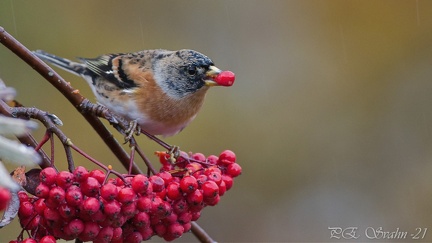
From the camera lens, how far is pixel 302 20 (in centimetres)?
601

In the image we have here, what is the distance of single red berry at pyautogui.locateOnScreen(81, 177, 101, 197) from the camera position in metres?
1.67

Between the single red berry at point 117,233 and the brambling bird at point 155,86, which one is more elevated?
the brambling bird at point 155,86

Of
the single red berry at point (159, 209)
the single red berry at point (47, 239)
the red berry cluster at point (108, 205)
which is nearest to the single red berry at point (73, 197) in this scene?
the red berry cluster at point (108, 205)

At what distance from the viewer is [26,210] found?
67.1 inches

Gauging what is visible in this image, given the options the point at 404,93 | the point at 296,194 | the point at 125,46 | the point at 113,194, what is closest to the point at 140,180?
the point at 113,194

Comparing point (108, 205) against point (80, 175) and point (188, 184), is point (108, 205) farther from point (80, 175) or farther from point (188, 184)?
point (188, 184)

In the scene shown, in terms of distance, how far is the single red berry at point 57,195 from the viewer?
162 centimetres

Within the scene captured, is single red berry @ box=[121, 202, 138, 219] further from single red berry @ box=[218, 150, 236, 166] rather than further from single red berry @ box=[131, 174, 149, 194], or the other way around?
single red berry @ box=[218, 150, 236, 166]

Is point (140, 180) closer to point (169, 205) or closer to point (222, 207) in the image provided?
point (169, 205)

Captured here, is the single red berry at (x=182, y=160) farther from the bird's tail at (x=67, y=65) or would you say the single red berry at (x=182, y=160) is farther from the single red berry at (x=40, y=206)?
the bird's tail at (x=67, y=65)

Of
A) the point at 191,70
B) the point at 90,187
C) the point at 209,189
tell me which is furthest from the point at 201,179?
the point at 191,70

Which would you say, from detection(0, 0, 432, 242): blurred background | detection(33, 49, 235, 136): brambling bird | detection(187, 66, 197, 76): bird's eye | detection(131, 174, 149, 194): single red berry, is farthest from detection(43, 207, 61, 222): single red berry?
detection(0, 0, 432, 242): blurred background

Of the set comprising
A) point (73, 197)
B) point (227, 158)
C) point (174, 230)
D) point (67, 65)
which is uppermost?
point (67, 65)

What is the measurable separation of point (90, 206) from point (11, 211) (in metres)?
0.20
